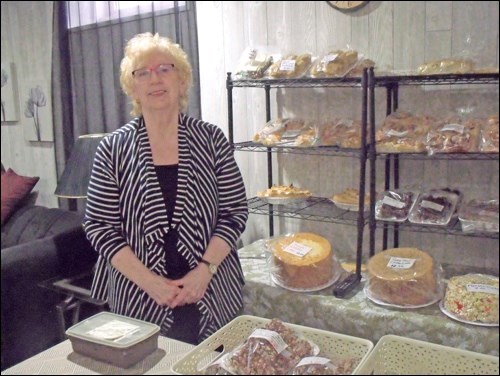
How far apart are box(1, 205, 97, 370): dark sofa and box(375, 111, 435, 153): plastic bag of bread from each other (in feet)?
2.98

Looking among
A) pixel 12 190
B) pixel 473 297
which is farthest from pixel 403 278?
pixel 12 190

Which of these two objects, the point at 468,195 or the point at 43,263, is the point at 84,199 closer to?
the point at 43,263

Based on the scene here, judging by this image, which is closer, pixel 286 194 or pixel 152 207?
pixel 152 207

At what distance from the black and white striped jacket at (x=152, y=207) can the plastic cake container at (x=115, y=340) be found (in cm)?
17

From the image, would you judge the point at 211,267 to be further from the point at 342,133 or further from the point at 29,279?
the point at 342,133

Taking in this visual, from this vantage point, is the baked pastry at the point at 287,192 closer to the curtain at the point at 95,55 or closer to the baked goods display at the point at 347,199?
the baked goods display at the point at 347,199

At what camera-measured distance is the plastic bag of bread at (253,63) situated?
4.24ft

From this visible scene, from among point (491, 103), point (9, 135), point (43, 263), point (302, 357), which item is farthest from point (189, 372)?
point (491, 103)

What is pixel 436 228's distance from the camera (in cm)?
120

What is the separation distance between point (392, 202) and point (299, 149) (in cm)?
29

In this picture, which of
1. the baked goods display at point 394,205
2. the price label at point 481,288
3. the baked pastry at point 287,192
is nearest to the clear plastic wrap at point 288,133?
the baked pastry at point 287,192

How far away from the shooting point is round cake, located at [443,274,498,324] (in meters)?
1.06

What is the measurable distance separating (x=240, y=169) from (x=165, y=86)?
13.0 inches

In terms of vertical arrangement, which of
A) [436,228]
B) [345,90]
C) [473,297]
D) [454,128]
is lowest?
[473,297]
